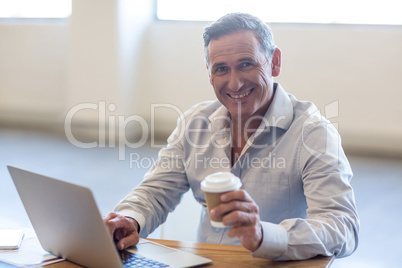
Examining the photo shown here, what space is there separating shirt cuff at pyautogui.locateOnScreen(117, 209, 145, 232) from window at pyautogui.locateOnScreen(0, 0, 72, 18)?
15.4 ft

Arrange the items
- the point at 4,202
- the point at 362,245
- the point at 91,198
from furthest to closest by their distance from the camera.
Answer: the point at 4,202 < the point at 362,245 < the point at 91,198

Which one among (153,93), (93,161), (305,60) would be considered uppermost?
(305,60)

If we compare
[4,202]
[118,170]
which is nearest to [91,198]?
[4,202]

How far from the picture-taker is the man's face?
176 centimetres

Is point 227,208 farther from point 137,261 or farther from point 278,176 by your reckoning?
point 278,176

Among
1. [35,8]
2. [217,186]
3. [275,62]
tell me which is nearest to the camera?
[217,186]

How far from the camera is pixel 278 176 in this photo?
1729mm

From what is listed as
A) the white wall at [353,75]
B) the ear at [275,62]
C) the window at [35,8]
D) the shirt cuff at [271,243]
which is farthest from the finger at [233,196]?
the window at [35,8]

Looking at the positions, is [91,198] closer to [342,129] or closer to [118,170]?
[118,170]

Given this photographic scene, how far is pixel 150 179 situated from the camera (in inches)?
73.7

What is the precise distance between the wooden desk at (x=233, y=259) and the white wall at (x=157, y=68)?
3866 mm

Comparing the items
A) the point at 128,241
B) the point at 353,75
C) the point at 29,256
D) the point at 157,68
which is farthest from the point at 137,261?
the point at 157,68

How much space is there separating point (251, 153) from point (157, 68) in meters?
4.08

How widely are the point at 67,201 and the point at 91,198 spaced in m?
0.09
